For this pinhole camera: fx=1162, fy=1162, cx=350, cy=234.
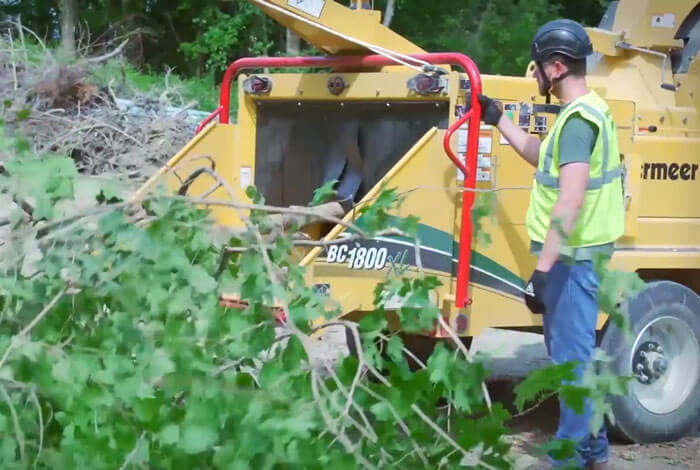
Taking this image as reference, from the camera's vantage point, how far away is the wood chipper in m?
5.37

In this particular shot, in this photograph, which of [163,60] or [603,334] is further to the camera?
[163,60]

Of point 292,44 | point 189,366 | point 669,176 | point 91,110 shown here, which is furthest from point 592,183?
point 292,44

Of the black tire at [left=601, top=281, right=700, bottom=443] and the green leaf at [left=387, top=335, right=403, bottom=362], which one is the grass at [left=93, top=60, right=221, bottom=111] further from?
the green leaf at [left=387, top=335, right=403, bottom=362]

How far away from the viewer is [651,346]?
19.9ft

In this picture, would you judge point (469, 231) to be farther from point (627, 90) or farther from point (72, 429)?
point (72, 429)

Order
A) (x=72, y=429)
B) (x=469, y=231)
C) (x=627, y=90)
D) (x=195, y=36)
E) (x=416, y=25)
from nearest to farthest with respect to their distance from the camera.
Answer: (x=72, y=429) → (x=469, y=231) → (x=627, y=90) → (x=416, y=25) → (x=195, y=36)

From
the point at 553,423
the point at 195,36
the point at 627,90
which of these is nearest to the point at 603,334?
the point at 553,423

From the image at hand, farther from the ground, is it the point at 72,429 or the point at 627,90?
the point at 627,90

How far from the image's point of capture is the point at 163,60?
28.9 meters

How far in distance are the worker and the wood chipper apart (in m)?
0.35

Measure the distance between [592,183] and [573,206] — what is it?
0.95 feet

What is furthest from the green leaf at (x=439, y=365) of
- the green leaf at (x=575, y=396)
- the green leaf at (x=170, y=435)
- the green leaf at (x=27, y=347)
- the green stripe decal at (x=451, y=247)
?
the green stripe decal at (x=451, y=247)

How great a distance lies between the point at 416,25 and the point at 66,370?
24260 mm

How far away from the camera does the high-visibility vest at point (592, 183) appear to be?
4.95 metres
